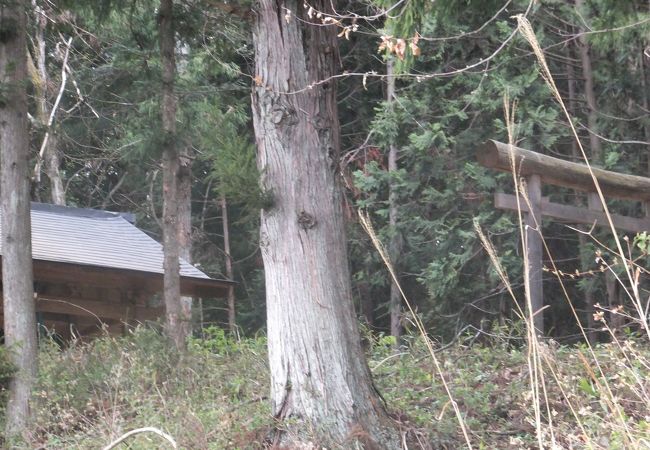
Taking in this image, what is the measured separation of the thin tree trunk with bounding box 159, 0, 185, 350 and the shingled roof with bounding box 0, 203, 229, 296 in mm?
3179

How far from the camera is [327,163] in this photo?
686 cm

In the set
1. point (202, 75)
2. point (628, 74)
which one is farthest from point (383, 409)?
point (628, 74)

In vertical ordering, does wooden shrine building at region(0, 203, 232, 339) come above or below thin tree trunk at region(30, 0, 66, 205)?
below

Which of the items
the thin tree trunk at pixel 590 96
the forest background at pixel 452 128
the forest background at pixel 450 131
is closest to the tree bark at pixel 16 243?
the forest background at pixel 450 131

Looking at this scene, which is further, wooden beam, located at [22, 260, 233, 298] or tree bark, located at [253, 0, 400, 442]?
wooden beam, located at [22, 260, 233, 298]

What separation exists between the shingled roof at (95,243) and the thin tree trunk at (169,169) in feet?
10.4

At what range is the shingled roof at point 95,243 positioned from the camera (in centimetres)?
1386

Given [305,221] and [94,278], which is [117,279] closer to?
[94,278]

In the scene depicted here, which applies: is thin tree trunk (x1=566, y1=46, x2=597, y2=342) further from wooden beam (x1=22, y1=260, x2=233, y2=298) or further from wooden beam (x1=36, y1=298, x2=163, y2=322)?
wooden beam (x1=36, y1=298, x2=163, y2=322)

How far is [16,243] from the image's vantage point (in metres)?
8.53

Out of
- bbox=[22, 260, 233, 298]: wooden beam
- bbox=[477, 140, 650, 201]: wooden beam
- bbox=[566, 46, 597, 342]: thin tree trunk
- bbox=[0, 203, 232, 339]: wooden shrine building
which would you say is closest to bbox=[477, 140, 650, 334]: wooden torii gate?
bbox=[477, 140, 650, 201]: wooden beam

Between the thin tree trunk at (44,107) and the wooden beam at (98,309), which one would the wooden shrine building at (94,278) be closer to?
the wooden beam at (98,309)

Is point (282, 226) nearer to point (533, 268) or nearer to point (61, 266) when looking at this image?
point (533, 268)

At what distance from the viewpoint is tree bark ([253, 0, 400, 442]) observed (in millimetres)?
6375
